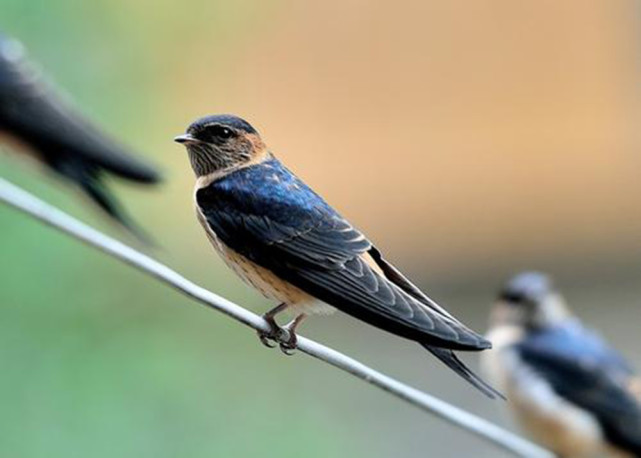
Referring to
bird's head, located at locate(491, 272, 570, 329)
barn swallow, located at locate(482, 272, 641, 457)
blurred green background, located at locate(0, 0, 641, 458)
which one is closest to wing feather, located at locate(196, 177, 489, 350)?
blurred green background, located at locate(0, 0, 641, 458)

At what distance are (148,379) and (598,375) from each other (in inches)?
41.5

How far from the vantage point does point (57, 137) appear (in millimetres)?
1342

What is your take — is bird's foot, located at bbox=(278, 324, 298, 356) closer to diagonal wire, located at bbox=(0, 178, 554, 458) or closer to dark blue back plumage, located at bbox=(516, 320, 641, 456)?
diagonal wire, located at bbox=(0, 178, 554, 458)

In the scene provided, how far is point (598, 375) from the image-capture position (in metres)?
3.89

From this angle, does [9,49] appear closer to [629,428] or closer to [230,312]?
[230,312]

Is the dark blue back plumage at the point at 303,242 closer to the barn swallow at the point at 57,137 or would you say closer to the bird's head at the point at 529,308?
the barn swallow at the point at 57,137

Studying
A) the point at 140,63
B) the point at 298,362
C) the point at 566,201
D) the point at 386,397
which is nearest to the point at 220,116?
the point at 140,63

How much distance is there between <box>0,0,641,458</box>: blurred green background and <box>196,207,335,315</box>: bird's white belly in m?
0.11

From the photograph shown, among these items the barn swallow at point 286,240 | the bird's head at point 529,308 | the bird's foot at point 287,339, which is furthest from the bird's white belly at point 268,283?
the bird's head at point 529,308

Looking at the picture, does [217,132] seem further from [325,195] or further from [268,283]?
[325,195]

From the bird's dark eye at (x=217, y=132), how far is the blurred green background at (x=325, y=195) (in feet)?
0.37

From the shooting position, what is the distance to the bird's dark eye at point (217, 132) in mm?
1162

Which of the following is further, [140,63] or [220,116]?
[140,63]

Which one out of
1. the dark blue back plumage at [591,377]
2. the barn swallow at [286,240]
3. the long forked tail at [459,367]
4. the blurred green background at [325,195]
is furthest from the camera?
the dark blue back plumage at [591,377]
